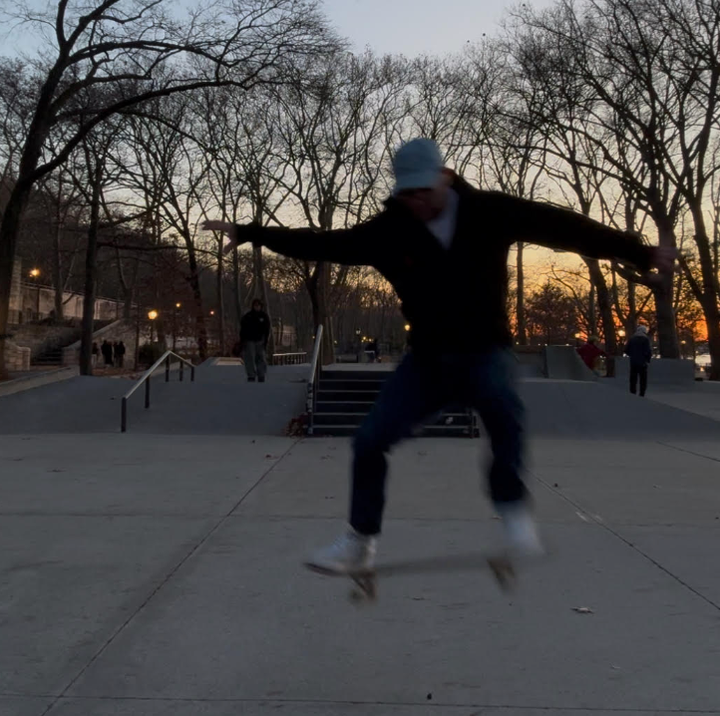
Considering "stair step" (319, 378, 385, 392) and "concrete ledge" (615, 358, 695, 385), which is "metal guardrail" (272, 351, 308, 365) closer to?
"concrete ledge" (615, 358, 695, 385)

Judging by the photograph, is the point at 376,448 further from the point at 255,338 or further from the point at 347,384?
the point at 255,338

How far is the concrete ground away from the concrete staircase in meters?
5.45

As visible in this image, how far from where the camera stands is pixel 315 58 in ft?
73.8

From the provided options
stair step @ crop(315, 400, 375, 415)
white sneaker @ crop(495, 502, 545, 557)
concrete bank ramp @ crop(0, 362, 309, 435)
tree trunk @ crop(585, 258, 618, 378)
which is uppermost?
tree trunk @ crop(585, 258, 618, 378)

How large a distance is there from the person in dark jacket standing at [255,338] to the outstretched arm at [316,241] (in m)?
16.4

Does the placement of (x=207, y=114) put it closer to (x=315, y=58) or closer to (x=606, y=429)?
(x=315, y=58)

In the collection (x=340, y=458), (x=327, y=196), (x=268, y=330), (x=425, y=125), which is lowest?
(x=340, y=458)

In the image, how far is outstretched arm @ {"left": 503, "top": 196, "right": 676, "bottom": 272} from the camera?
3.69m

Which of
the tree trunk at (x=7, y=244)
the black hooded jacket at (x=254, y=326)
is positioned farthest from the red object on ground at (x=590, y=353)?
the tree trunk at (x=7, y=244)

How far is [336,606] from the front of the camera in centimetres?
504

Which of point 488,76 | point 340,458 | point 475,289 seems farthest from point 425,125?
point 475,289

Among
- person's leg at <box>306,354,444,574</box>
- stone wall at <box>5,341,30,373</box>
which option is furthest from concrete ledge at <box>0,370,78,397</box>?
person's leg at <box>306,354,444,574</box>

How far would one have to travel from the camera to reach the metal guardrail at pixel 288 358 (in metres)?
44.8

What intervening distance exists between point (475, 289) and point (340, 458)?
8.77m
